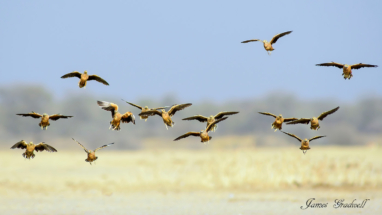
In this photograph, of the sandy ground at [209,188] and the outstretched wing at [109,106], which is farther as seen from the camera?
the sandy ground at [209,188]

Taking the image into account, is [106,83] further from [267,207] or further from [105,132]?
[105,132]

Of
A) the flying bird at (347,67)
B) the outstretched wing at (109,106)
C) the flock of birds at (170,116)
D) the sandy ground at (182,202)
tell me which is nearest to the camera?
the flock of birds at (170,116)

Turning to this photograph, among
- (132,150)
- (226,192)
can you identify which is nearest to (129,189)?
(226,192)

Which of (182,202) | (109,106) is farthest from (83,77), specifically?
(182,202)

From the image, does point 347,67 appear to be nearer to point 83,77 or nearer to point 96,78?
point 96,78

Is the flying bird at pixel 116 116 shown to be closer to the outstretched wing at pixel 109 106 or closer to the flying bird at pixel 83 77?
the outstretched wing at pixel 109 106

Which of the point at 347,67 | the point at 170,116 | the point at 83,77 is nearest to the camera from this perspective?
the point at 347,67

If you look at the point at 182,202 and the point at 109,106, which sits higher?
the point at 109,106

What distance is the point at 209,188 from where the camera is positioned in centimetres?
3031

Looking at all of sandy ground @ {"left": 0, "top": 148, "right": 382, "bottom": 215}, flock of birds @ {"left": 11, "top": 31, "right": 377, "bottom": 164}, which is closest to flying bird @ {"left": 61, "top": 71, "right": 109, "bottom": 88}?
flock of birds @ {"left": 11, "top": 31, "right": 377, "bottom": 164}

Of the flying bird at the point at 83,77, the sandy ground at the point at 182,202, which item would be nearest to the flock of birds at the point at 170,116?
the flying bird at the point at 83,77

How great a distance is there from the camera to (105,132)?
63.7 meters

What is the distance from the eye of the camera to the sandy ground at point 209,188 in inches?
953

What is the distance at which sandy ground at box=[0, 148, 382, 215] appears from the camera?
24.2m
